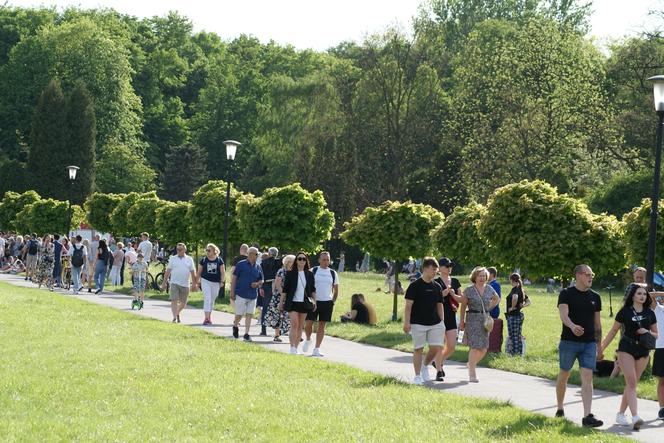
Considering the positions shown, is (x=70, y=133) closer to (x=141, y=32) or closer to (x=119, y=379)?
(x=141, y=32)

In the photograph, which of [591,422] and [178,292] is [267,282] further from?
[591,422]

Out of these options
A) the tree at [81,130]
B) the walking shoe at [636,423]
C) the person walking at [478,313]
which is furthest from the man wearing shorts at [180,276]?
the tree at [81,130]

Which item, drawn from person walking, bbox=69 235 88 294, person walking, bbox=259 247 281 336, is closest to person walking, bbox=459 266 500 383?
person walking, bbox=259 247 281 336

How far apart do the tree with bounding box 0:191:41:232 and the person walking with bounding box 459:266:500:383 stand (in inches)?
2089

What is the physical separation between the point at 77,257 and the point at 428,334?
74.0 ft

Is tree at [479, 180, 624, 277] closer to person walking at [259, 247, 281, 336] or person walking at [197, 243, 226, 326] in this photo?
person walking at [259, 247, 281, 336]

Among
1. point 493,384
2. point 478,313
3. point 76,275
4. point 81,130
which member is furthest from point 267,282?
point 81,130

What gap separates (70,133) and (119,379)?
76.6 meters

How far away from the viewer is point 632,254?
19594 millimetres

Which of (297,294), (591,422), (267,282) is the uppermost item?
(267,282)

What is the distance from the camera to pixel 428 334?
16.8 meters

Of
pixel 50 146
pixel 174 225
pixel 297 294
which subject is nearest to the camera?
pixel 297 294

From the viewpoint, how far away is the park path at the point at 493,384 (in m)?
13.8

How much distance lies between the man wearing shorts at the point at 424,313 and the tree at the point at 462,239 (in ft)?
38.0
